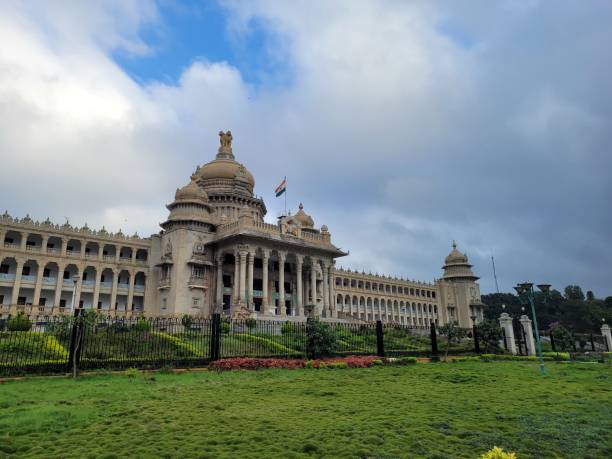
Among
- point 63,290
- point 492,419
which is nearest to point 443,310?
point 63,290

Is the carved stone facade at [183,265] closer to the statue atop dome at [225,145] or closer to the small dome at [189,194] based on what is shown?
the small dome at [189,194]

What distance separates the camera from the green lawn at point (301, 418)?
6977 millimetres

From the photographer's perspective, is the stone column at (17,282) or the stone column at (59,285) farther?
the stone column at (59,285)

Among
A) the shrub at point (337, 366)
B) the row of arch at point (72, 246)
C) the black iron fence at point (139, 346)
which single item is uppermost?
the row of arch at point (72, 246)

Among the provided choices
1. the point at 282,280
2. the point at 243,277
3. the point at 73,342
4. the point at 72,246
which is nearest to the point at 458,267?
the point at 282,280

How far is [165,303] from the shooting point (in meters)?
43.1

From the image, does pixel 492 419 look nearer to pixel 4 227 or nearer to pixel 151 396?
pixel 151 396

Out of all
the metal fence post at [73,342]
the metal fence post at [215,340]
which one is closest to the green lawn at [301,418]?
the metal fence post at [73,342]

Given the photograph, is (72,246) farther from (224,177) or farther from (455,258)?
(455,258)

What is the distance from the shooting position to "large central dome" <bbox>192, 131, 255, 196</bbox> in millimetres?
52778

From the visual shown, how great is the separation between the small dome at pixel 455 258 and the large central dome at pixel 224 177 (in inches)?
1541

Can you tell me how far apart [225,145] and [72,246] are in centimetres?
2240

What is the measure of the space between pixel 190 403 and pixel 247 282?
32961mm

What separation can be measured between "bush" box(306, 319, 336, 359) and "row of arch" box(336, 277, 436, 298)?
46.2 metres
